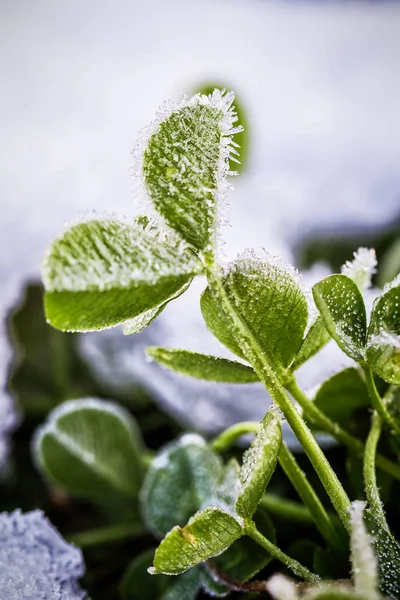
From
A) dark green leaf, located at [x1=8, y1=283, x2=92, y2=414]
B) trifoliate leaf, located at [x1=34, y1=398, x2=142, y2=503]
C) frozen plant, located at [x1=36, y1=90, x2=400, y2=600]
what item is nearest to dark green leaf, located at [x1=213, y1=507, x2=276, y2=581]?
frozen plant, located at [x1=36, y1=90, x2=400, y2=600]

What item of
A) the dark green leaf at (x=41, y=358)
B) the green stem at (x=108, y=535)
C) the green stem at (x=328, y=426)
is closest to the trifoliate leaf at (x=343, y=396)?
the green stem at (x=328, y=426)

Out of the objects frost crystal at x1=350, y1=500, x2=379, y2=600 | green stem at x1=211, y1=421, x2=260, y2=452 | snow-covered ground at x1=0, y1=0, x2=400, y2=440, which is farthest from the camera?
snow-covered ground at x1=0, y1=0, x2=400, y2=440

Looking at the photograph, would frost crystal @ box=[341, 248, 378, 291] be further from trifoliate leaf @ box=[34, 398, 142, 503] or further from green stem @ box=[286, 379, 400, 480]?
trifoliate leaf @ box=[34, 398, 142, 503]

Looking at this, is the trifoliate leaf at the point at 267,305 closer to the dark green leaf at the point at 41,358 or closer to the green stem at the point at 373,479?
the green stem at the point at 373,479

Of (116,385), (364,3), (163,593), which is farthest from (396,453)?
(364,3)

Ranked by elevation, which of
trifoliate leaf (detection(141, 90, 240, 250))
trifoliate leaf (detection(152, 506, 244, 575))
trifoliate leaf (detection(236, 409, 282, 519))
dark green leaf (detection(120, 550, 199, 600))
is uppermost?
trifoliate leaf (detection(141, 90, 240, 250))

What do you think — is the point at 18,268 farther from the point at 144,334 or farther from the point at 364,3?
the point at 364,3

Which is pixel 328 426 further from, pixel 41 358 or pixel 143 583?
pixel 41 358

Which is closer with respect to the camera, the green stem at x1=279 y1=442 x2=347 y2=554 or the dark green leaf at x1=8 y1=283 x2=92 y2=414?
the green stem at x1=279 y1=442 x2=347 y2=554
